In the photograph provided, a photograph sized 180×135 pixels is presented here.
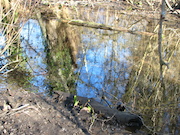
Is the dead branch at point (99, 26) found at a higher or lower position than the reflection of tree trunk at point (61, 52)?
higher

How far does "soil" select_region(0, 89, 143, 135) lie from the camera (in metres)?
3.08

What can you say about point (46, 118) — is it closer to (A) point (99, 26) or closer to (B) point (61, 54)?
(B) point (61, 54)

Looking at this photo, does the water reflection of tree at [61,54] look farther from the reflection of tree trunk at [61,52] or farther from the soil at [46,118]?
the soil at [46,118]

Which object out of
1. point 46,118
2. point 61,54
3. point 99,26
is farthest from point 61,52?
point 46,118

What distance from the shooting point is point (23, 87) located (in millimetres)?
4770

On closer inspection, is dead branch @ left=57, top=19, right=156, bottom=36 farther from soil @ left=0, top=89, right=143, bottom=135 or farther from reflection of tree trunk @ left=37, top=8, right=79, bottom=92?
soil @ left=0, top=89, right=143, bottom=135

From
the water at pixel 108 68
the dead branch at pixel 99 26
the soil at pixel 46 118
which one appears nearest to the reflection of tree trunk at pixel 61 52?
the water at pixel 108 68

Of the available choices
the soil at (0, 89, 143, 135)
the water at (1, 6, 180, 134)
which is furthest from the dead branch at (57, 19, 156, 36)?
the soil at (0, 89, 143, 135)

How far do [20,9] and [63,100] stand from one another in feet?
8.88

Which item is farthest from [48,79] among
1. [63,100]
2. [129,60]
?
[129,60]

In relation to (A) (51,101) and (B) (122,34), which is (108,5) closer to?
(B) (122,34)

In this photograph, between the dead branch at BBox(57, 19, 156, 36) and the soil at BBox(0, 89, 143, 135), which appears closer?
the soil at BBox(0, 89, 143, 135)

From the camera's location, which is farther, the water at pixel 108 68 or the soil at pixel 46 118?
the water at pixel 108 68

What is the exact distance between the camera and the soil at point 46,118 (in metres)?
3.08
